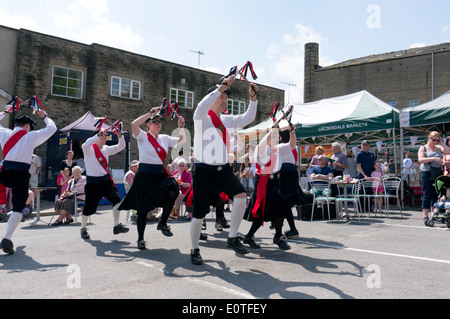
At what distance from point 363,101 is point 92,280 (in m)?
11.2

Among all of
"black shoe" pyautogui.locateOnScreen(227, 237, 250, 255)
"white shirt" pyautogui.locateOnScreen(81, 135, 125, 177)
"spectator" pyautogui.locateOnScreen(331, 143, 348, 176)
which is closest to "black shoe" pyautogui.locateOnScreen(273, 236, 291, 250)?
"black shoe" pyautogui.locateOnScreen(227, 237, 250, 255)

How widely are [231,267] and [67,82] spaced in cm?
1608

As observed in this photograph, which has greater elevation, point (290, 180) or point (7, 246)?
point (290, 180)

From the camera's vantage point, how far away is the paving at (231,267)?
3.29 meters

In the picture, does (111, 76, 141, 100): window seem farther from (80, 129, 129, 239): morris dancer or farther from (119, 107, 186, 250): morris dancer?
(119, 107, 186, 250): morris dancer

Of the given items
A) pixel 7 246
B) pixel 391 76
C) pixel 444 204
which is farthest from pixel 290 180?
pixel 391 76

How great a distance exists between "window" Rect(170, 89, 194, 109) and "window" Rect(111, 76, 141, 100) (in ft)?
7.12

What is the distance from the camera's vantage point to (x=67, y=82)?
688 inches

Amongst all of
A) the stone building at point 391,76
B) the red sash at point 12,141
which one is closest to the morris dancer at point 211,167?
the red sash at point 12,141

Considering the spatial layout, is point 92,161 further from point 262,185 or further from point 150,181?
point 262,185

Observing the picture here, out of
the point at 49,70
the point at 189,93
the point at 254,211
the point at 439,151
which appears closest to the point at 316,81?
the point at 189,93

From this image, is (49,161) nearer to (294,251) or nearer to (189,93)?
(189,93)

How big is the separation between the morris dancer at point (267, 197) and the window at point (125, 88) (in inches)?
608
